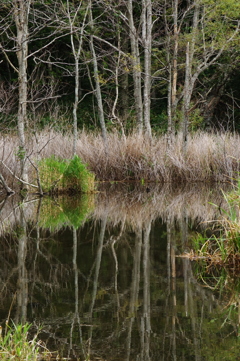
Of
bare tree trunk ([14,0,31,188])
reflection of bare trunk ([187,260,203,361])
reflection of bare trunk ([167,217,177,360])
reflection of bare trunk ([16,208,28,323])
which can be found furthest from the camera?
bare tree trunk ([14,0,31,188])

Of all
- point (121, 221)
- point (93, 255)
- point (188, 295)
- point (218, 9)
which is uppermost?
point (218, 9)

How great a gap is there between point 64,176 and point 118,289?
284 inches

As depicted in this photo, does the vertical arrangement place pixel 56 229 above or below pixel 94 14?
below

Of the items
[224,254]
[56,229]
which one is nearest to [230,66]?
[56,229]

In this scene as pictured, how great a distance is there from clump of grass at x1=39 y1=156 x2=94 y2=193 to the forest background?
0.49m

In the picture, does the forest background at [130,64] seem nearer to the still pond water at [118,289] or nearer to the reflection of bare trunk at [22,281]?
the still pond water at [118,289]

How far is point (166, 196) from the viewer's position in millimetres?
9992

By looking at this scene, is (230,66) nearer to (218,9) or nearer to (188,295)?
(218,9)

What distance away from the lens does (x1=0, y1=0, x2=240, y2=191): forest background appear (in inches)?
551

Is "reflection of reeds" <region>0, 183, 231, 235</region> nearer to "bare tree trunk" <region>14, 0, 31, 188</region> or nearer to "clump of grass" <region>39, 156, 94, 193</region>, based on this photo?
"clump of grass" <region>39, 156, 94, 193</region>

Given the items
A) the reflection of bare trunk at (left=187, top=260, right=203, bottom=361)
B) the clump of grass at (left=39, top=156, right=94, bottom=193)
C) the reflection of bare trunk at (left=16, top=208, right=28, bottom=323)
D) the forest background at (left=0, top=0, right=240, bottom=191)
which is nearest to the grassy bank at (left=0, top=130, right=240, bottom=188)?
the forest background at (left=0, top=0, right=240, bottom=191)

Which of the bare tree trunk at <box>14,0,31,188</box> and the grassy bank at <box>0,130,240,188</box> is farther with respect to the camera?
the grassy bank at <box>0,130,240,188</box>

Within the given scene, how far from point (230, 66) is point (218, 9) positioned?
4428 millimetres

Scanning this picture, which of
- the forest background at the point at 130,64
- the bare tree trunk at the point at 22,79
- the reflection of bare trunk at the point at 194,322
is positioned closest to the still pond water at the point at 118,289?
the reflection of bare trunk at the point at 194,322
